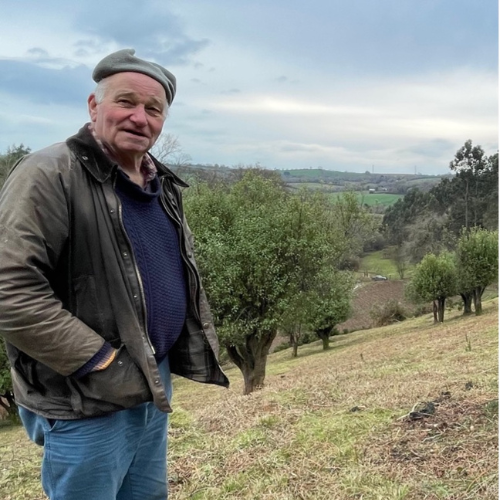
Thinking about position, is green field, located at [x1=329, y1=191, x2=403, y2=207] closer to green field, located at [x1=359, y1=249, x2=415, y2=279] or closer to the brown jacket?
green field, located at [x1=359, y1=249, x2=415, y2=279]

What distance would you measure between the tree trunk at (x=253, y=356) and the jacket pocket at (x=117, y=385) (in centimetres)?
1149

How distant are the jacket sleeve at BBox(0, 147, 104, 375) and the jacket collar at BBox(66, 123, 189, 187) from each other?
0.37ft

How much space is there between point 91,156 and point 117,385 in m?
0.91

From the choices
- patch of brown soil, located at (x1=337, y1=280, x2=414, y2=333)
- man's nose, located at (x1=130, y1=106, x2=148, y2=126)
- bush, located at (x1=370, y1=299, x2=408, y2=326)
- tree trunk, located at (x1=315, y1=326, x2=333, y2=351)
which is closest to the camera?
man's nose, located at (x1=130, y1=106, x2=148, y2=126)

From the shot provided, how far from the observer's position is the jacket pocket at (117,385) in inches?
77.4

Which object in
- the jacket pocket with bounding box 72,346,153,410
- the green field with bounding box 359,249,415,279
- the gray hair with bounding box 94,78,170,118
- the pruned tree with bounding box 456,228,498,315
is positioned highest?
the gray hair with bounding box 94,78,170,118

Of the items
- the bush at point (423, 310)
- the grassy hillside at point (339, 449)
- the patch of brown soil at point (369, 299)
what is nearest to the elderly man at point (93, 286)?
the grassy hillside at point (339, 449)

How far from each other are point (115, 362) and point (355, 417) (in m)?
3.19

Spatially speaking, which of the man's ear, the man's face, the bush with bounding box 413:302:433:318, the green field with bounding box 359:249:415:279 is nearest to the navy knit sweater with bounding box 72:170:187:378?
the man's face

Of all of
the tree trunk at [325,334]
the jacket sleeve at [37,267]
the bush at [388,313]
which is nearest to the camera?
the jacket sleeve at [37,267]

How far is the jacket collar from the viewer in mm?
2016

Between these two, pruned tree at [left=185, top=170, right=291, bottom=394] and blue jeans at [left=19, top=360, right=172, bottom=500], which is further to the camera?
pruned tree at [left=185, top=170, right=291, bottom=394]

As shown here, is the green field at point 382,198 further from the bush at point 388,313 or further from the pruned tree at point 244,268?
the pruned tree at point 244,268

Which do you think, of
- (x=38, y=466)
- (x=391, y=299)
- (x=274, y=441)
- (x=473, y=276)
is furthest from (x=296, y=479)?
(x=391, y=299)
